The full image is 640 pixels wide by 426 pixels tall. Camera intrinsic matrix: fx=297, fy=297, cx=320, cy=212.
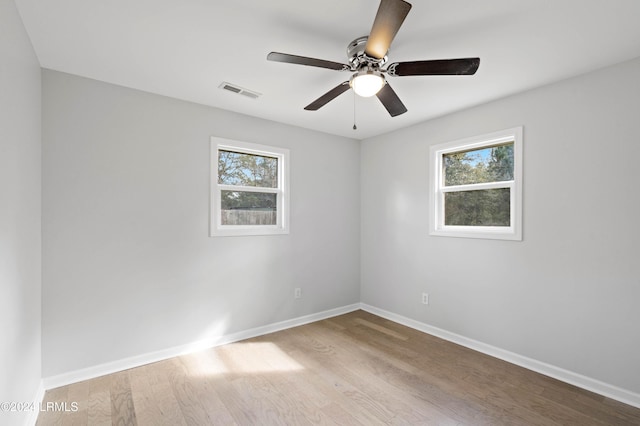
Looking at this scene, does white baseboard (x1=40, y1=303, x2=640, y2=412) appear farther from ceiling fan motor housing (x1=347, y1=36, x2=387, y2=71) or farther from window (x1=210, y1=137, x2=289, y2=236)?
ceiling fan motor housing (x1=347, y1=36, x2=387, y2=71)

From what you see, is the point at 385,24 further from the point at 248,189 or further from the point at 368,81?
the point at 248,189

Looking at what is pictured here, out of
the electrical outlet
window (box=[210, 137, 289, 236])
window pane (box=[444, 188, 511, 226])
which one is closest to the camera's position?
window pane (box=[444, 188, 511, 226])

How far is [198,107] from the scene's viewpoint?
10.0ft

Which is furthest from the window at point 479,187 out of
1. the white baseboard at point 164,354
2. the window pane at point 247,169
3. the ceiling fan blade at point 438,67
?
the white baseboard at point 164,354

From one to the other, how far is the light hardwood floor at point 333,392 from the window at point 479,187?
1285 millimetres

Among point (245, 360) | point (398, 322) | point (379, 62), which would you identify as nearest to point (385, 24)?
point (379, 62)

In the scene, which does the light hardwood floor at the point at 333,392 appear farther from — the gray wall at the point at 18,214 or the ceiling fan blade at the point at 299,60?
the ceiling fan blade at the point at 299,60

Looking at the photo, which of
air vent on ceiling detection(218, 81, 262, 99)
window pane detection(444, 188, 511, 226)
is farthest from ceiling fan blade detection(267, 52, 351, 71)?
window pane detection(444, 188, 511, 226)

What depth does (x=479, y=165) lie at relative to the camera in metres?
3.20

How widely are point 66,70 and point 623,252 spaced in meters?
4.56

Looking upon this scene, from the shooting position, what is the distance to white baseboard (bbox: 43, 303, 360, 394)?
2.39 metres

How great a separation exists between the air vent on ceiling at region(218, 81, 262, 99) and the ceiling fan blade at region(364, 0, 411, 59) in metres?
1.44

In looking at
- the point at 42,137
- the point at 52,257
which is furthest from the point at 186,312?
the point at 42,137

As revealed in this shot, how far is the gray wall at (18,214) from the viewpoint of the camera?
4.86ft
